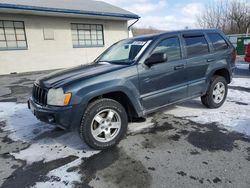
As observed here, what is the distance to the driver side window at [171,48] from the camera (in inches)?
147

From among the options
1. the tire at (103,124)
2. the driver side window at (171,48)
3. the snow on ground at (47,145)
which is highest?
the driver side window at (171,48)

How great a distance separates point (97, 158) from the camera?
3000 millimetres

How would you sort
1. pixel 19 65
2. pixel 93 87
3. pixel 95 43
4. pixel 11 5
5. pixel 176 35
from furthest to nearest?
1. pixel 95 43
2. pixel 19 65
3. pixel 11 5
4. pixel 176 35
5. pixel 93 87

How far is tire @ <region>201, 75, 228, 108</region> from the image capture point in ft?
15.0

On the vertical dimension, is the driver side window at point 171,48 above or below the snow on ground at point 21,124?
above

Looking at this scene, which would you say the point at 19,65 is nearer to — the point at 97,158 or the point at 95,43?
the point at 95,43

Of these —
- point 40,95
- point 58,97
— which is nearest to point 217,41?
point 58,97

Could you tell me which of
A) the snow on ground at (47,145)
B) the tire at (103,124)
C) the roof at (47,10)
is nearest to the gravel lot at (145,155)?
the snow on ground at (47,145)

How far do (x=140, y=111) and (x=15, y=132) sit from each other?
2.57 m

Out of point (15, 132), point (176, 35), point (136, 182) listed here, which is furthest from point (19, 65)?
point (136, 182)

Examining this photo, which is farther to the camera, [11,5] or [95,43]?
[95,43]

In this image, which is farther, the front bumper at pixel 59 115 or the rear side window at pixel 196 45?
the rear side window at pixel 196 45

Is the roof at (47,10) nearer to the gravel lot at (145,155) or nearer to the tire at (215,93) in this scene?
the gravel lot at (145,155)

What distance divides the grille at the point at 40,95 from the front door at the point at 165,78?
1535 millimetres
